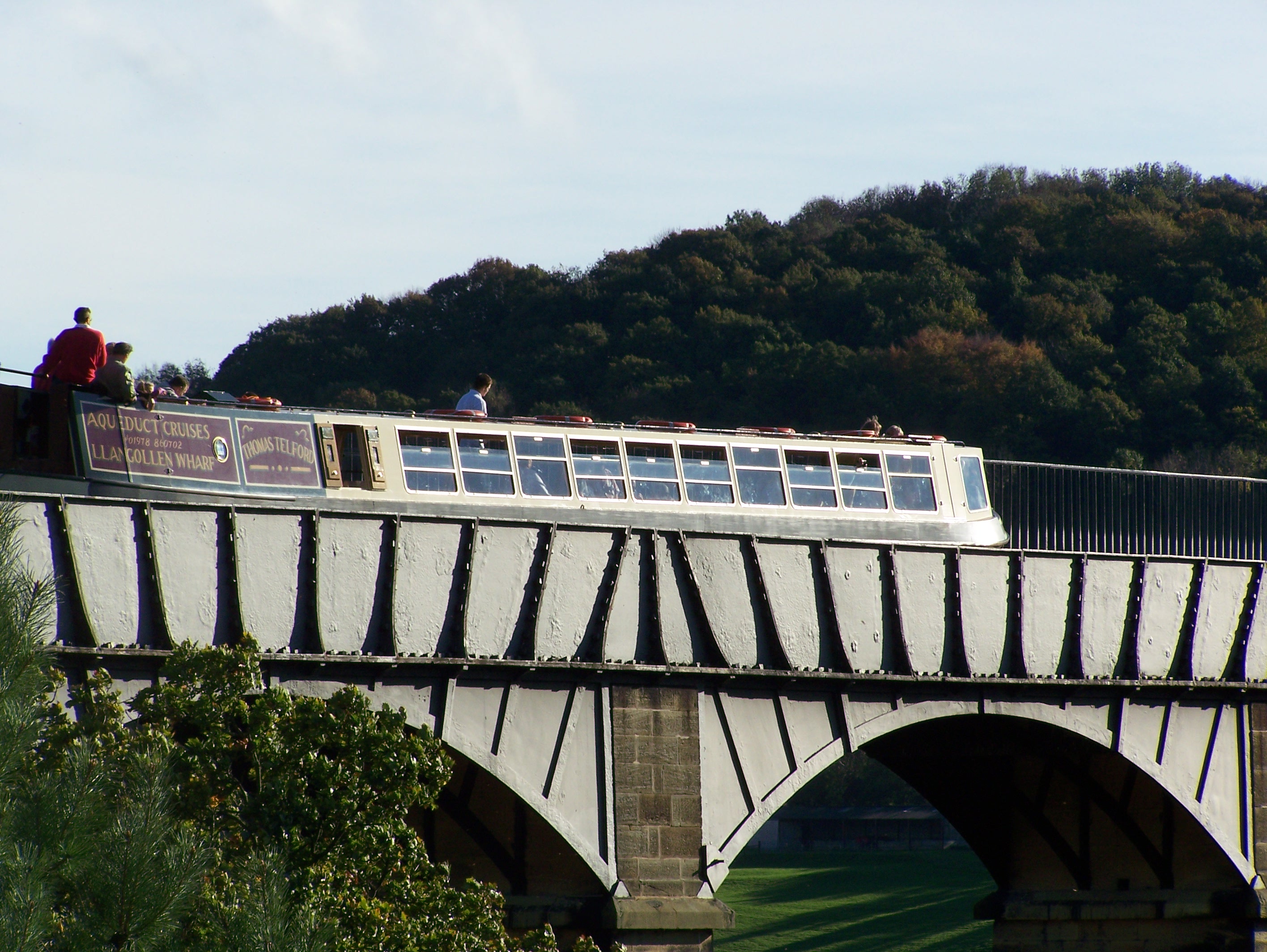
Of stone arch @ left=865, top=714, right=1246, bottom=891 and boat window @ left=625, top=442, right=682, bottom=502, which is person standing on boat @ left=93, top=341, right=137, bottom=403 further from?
stone arch @ left=865, top=714, right=1246, bottom=891

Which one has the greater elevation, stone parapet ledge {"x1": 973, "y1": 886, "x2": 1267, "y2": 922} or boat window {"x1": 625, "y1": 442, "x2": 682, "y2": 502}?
boat window {"x1": 625, "y1": 442, "x2": 682, "y2": 502}

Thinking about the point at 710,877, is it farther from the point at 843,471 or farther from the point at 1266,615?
the point at 1266,615

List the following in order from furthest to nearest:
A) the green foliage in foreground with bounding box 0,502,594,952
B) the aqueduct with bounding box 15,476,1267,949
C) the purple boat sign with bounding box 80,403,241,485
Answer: the purple boat sign with bounding box 80,403,241,485 < the aqueduct with bounding box 15,476,1267,949 < the green foliage in foreground with bounding box 0,502,594,952

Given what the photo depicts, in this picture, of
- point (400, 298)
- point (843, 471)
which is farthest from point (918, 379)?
point (843, 471)

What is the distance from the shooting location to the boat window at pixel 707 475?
28.2 metres

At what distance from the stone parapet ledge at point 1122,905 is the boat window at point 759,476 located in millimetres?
11095

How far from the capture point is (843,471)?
1171 inches

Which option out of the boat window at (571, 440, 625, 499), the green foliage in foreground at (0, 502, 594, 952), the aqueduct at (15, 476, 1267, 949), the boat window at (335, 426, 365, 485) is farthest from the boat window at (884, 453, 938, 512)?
the green foliage in foreground at (0, 502, 594, 952)

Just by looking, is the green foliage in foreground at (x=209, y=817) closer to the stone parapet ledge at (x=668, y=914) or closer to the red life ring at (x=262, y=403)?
the stone parapet ledge at (x=668, y=914)

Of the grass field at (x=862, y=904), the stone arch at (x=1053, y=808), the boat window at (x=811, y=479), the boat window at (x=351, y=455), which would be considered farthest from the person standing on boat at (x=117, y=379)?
the grass field at (x=862, y=904)

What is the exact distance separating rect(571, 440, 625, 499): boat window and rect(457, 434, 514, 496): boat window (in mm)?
1173

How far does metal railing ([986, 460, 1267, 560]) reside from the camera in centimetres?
3116

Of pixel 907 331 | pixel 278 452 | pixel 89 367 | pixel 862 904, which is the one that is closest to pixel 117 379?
pixel 89 367

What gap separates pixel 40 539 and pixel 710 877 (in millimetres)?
10428
